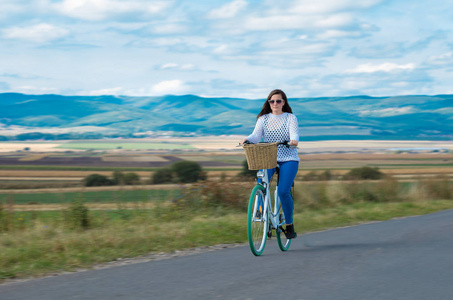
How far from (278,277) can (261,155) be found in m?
1.68

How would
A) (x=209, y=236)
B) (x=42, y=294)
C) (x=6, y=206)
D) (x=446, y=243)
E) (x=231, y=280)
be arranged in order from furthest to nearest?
(x=6, y=206), (x=209, y=236), (x=446, y=243), (x=231, y=280), (x=42, y=294)

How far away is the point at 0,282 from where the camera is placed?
620 centimetres

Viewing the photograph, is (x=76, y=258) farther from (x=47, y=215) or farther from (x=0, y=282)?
(x=47, y=215)

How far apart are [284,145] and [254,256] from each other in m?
1.54

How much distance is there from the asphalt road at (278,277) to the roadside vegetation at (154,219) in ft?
3.01

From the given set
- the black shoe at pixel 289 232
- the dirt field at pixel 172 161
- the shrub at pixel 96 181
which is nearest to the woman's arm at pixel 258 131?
the black shoe at pixel 289 232

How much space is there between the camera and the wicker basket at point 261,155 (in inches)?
281

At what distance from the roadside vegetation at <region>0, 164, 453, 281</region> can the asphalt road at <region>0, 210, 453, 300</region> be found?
3.01 feet

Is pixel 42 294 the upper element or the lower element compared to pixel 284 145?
lower

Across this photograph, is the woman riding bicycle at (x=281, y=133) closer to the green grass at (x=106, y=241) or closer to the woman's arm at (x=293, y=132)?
the woman's arm at (x=293, y=132)

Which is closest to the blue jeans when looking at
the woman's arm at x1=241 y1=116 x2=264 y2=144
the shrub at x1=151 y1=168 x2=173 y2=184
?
the woman's arm at x1=241 y1=116 x2=264 y2=144

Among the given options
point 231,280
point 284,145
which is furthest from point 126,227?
point 231,280

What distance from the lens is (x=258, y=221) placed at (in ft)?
24.5

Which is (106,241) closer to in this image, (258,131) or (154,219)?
(258,131)
